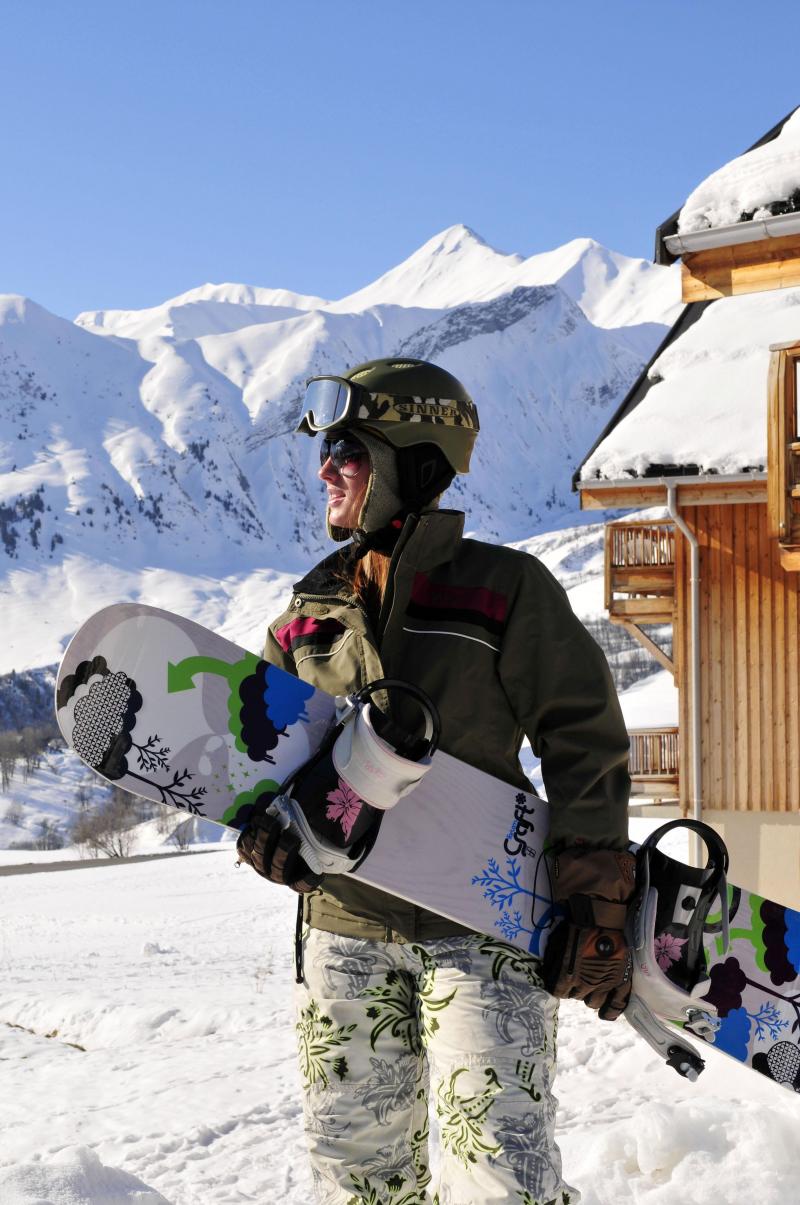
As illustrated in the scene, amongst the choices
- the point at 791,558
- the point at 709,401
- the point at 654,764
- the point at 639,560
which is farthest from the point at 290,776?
the point at 654,764

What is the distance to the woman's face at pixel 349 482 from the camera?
2514 mm

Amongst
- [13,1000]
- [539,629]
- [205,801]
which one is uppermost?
[539,629]

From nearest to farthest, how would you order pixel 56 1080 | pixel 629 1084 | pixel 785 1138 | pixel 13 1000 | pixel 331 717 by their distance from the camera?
1. pixel 331 717
2. pixel 785 1138
3. pixel 629 1084
4. pixel 56 1080
5. pixel 13 1000

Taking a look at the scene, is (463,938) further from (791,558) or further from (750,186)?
(750,186)

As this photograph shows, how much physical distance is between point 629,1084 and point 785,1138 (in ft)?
4.63

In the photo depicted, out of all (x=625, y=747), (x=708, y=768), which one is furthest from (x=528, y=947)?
(x=708, y=768)

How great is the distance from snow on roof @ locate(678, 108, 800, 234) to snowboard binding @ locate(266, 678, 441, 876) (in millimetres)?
8778

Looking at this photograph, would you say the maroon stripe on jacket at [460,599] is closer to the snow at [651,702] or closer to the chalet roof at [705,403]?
the chalet roof at [705,403]

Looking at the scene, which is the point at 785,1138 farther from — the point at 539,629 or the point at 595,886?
the point at 539,629

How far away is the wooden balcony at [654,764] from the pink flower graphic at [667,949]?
9.03 m

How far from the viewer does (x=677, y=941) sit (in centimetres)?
236

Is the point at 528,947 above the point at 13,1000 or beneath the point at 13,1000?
above

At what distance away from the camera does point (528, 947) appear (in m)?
2.21

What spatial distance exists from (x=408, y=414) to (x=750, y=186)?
8.65 meters
